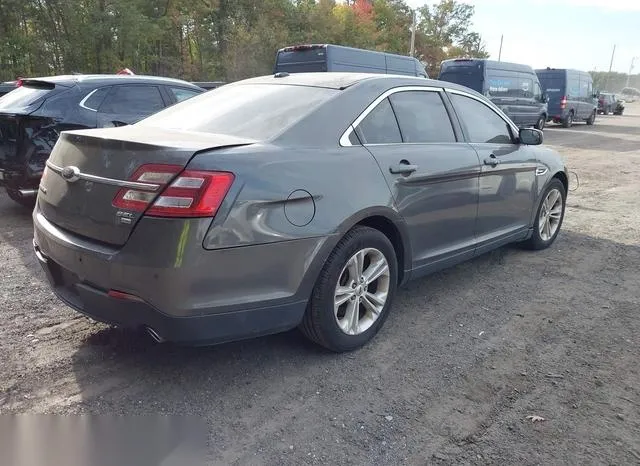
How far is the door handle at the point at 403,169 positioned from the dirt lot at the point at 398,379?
105cm

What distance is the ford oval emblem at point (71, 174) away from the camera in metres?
2.83

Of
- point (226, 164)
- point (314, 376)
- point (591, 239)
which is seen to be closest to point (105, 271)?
point (226, 164)

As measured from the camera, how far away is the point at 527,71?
1894 centimetres

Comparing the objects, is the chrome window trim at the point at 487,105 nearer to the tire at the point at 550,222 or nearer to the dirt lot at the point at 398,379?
the tire at the point at 550,222

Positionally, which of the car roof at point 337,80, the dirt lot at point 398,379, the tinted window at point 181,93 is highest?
the car roof at point 337,80

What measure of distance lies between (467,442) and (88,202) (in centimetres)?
217

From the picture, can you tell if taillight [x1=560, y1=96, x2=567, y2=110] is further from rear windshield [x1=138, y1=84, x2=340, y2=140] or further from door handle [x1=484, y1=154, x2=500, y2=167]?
rear windshield [x1=138, y1=84, x2=340, y2=140]

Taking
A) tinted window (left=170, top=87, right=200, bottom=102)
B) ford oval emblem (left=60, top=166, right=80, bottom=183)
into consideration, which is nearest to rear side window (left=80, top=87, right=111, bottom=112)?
tinted window (left=170, top=87, right=200, bottom=102)

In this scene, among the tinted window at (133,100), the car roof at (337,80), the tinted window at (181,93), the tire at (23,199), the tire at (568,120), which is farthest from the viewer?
the tire at (568,120)

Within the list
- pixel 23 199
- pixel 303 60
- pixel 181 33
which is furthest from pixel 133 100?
pixel 181 33

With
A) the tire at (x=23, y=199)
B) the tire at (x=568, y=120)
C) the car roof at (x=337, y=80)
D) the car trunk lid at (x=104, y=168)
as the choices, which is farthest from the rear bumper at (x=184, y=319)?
the tire at (x=568, y=120)

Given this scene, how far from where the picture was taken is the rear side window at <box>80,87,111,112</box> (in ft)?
20.1

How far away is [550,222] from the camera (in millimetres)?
5605

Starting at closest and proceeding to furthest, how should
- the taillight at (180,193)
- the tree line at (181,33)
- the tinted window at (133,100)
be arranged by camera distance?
the taillight at (180,193) → the tinted window at (133,100) → the tree line at (181,33)
